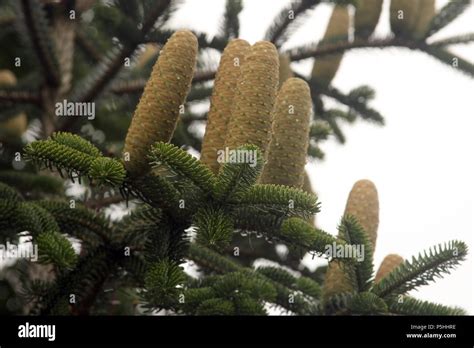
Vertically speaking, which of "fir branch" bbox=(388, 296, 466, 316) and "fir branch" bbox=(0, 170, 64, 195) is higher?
"fir branch" bbox=(0, 170, 64, 195)

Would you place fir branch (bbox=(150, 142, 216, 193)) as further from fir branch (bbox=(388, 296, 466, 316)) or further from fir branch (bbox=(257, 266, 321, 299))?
fir branch (bbox=(257, 266, 321, 299))

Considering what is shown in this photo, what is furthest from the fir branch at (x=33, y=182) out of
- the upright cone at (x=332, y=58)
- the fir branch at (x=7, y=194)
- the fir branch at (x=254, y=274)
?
the upright cone at (x=332, y=58)

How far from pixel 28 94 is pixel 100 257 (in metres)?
1.47

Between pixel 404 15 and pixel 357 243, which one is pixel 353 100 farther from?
pixel 357 243

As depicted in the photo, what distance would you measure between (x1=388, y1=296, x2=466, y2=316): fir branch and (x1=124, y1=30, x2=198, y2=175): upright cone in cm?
87

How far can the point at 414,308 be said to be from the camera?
6.34 ft

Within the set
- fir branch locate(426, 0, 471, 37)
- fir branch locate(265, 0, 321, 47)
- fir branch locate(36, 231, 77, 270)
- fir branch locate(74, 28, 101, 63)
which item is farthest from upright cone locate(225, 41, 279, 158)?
fir branch locate(74, 28, 101, 63)

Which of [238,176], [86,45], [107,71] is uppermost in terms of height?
[86,45]

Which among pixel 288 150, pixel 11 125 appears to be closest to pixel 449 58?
pixel 288 150

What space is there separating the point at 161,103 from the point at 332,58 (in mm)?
1864

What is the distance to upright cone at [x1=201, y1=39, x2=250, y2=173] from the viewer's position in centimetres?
170

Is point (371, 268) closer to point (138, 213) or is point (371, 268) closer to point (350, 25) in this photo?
point (138, 213)

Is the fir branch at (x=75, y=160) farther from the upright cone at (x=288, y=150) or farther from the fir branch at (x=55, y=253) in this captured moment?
the upright cone at (x=288, y=150)
